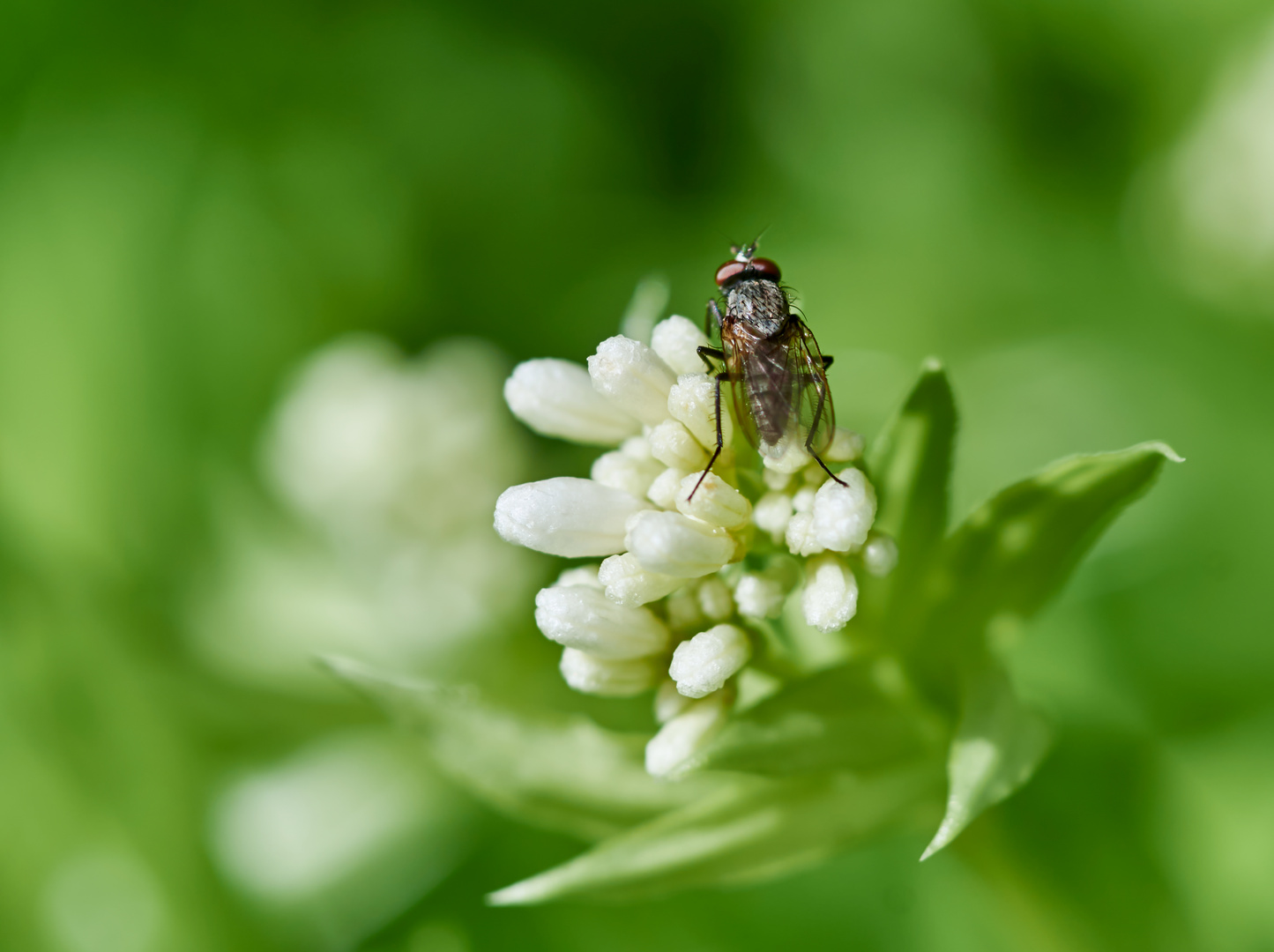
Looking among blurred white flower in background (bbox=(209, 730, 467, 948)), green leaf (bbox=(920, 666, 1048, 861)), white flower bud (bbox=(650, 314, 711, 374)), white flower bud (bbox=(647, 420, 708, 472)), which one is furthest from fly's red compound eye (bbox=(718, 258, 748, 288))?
blurred white flower in background (bbox=(209, 730, 467, 948))

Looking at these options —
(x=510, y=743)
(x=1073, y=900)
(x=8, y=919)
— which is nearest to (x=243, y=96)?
(x=8, y=919)

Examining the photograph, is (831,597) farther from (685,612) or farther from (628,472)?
(628,472)

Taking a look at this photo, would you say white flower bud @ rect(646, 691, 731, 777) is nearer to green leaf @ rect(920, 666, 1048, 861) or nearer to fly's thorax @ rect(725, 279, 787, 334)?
green leaf @ rect(920, 666, 1048, 861)

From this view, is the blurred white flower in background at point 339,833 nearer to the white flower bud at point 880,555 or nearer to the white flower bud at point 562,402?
the white flower bud at point 562,402

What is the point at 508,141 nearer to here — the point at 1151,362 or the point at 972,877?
the point at 1151,362

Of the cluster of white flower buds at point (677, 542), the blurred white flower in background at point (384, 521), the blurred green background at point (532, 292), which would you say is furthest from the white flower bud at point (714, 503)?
the blurred white flower in background at point (384, 521)

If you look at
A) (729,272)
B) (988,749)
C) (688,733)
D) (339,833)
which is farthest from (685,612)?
(339,833)
